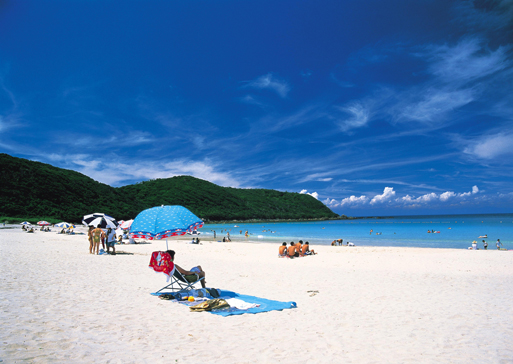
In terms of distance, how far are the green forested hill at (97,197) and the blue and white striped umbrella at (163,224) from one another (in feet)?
202

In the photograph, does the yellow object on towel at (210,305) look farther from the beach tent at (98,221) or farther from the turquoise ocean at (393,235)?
the turquoise ocean at (393,235)

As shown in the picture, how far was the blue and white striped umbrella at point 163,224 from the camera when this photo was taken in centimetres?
715

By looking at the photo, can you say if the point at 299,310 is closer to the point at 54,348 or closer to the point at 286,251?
the point at 54,348

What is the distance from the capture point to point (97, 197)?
7819 centimetres

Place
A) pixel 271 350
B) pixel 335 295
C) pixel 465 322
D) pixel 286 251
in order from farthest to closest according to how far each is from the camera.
A: pixel 286 251 < pixel 335 295 < pixel 465 322 < pixel 271 350

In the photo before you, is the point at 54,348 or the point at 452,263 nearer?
the point at 54,348

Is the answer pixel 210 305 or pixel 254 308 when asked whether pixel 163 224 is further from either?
pixel 254 308

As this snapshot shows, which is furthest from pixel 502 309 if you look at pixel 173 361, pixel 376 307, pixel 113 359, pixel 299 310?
pixel 113 359

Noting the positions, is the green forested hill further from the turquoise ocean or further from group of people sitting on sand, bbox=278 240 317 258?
group of people sitting on sand, bbox=278 240 317 258

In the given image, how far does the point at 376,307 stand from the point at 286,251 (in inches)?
439

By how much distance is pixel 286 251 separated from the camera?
1784 centimetres

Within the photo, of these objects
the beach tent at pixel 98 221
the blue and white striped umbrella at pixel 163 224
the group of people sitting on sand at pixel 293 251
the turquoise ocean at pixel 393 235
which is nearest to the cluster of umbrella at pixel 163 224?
the blue and white striped umbrella at pixel 163 224

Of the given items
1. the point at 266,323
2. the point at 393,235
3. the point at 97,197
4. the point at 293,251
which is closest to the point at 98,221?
the point at 293,251

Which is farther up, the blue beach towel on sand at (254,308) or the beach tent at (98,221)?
the beach tent at (98,221)
